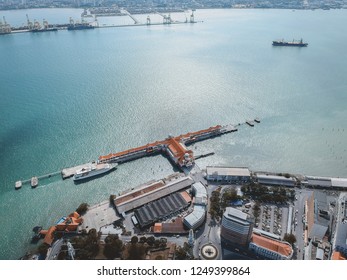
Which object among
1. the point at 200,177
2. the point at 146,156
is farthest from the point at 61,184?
the point at 200,177

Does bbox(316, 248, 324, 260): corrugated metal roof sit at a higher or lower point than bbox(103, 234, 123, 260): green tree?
lower

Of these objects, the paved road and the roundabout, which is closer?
the roundabout

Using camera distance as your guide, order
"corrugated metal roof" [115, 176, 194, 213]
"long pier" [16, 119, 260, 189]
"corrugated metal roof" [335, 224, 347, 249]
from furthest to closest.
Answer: "long pier" [16, 119, 260, 189] < "corrugated metal roof" [115, 176, 194, 213] < "corrugated metal roof" [335, 224, 347, 249]

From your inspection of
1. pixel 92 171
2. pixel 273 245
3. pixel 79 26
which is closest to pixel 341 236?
pixel 273 245

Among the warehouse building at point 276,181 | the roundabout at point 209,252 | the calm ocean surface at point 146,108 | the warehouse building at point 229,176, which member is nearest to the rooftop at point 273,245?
the roundabout at point 209,252

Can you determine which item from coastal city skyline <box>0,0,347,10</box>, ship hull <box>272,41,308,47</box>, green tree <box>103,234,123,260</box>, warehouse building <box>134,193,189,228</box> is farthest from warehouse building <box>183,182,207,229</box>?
coastal city skyline <box>0,0,347,10</box>

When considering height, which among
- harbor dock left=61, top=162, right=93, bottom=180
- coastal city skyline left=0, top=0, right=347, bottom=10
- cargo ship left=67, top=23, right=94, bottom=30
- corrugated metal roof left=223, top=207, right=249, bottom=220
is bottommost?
harbor dock left=61, top=162, right=93, bottom=180

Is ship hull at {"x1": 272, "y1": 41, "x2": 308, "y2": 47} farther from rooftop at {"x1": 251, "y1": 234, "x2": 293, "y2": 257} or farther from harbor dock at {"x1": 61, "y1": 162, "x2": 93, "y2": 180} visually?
rooftop at {"x1": 251, "y1": 234, "x2": 293, "y2": 257}

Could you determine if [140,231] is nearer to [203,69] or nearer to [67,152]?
A: [67,152]
